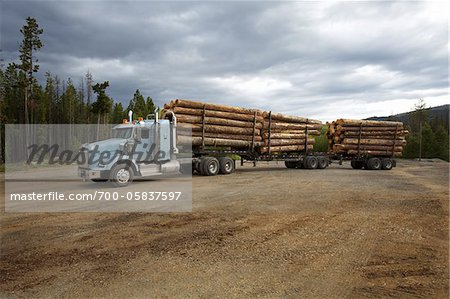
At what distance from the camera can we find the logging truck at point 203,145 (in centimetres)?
1309

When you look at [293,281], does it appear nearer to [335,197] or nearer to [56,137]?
[335,197]

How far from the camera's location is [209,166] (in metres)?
17.2

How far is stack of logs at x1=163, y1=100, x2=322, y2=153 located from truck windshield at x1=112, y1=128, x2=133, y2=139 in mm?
3286

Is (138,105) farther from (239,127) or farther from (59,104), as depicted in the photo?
(239,127)

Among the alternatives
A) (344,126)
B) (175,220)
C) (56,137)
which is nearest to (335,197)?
(175,220)

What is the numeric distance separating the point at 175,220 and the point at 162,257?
2.37 m

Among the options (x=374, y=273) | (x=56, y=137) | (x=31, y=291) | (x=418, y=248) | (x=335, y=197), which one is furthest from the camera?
(x=56, y=137)

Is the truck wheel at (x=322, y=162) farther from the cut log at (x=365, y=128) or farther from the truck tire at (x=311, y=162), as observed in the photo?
the cut log at (x=365, y=128)

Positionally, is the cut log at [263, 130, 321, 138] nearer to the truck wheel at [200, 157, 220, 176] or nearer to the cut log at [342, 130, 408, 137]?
the cut log at [342, 130, 408, 137]

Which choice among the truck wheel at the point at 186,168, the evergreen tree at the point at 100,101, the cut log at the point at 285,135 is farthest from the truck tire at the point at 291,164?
the evergreen tree at the point at 100,101

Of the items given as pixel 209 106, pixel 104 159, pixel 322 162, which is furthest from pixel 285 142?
pixel 104 159

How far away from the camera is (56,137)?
62375mm

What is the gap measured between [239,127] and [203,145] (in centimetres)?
310

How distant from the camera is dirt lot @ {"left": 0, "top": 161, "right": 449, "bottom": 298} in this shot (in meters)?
4.10
